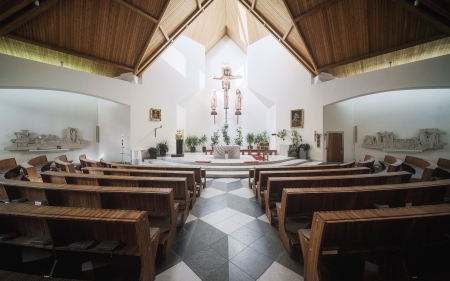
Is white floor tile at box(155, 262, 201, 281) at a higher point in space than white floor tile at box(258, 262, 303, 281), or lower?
higher

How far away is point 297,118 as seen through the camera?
808 centimetres

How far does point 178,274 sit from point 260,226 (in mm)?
1181

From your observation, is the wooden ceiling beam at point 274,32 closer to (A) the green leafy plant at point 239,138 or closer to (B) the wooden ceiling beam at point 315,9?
(B) the wooden ceiling beam at point 315,9

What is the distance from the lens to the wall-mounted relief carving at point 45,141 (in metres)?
5.54

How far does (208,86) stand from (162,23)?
5.35 metres

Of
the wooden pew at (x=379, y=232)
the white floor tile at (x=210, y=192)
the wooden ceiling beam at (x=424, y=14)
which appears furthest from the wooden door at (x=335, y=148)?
the wooden pew at (x=379, y=232)

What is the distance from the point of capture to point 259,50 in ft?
30.9

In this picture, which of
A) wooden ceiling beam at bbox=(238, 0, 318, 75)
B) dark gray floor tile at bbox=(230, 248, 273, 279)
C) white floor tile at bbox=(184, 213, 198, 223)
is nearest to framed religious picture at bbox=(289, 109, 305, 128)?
wooden ceiling beam at bbox=(238, 0, 318, 75)

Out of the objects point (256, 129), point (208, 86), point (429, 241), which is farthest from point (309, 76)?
point (429, 241)

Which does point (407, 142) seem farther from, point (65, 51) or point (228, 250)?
point (65, 51)

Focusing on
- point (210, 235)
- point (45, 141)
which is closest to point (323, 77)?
point (210, 235)

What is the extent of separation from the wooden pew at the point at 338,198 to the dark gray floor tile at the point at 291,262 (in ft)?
0.16

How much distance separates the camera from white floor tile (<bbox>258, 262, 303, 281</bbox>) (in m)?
1.38

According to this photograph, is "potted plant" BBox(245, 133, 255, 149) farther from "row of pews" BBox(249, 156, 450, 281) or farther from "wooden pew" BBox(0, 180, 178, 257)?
"wooden pew" BBox(0, 180, 178, 257)
